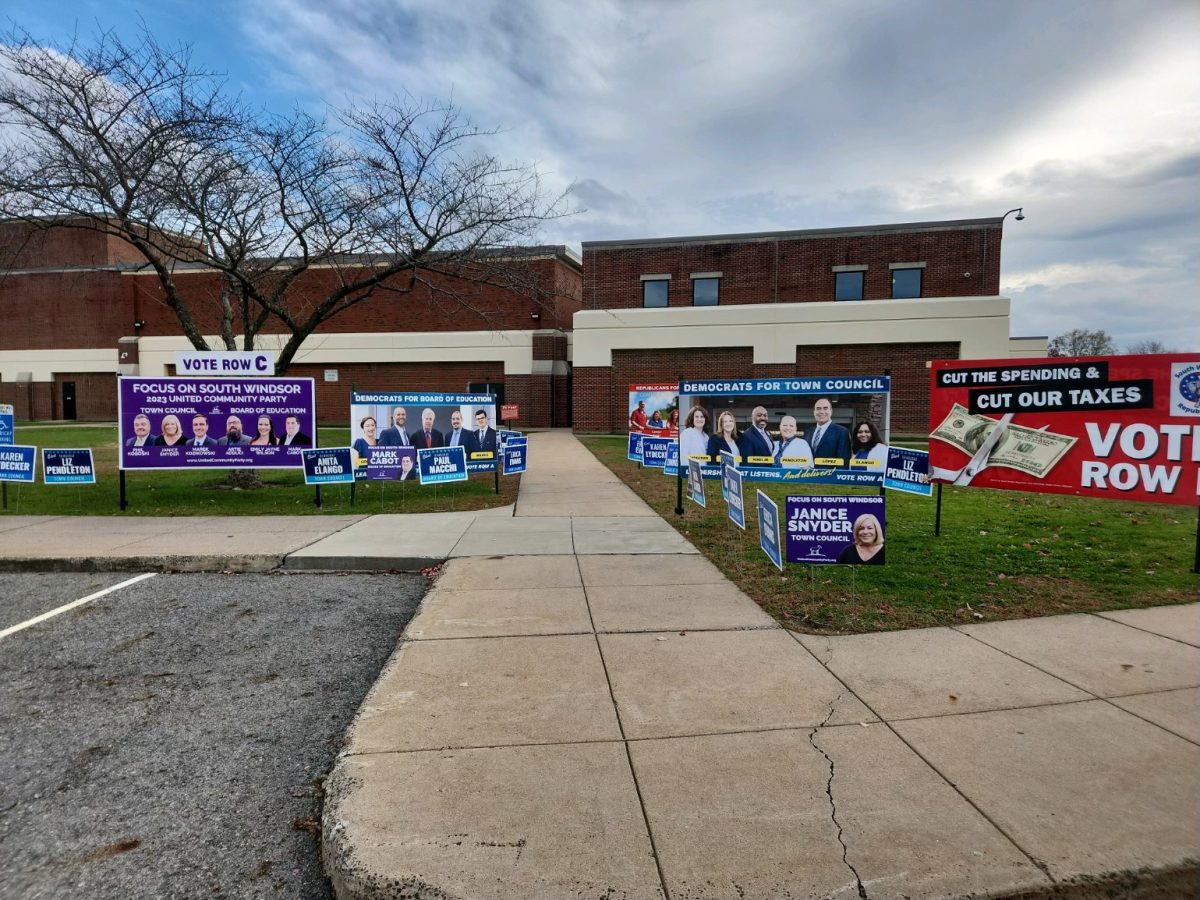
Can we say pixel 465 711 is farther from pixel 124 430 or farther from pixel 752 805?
pixel 124 430

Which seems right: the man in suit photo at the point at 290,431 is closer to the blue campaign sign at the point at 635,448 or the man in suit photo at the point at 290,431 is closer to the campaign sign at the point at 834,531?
the blue campaign sign at the point at 635,448

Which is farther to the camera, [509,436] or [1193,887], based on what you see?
[509,436]

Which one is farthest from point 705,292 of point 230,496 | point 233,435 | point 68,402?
point 68,402

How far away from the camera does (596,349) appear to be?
105 feet

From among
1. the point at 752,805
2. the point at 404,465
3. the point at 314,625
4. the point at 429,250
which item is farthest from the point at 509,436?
the point at 752,805

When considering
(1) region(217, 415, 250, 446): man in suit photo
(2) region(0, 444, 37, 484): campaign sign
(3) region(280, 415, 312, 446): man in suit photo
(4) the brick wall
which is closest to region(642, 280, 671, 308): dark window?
(4) the brick wall

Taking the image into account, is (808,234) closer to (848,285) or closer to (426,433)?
(848,285)

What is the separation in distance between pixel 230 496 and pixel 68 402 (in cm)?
3776

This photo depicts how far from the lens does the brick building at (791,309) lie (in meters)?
29.2

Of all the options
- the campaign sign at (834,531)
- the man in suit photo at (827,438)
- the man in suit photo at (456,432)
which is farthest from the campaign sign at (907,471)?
the man in suit photo at (456,432)

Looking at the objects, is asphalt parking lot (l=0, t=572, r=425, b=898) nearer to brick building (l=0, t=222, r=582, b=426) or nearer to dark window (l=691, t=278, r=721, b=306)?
brick building (l=0, t=222, r=582, b=426)

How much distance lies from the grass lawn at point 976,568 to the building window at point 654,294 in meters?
22.1

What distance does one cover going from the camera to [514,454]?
1495cm

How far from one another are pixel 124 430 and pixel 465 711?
10.2m
